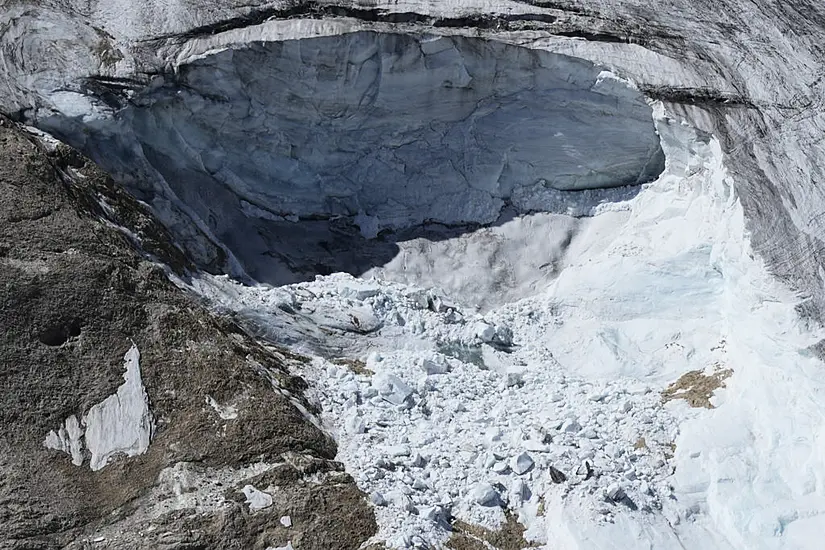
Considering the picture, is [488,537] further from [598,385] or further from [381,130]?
[381,130]

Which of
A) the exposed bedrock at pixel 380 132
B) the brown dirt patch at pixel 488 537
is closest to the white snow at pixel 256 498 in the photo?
the brown dirt patch at pixel 488 537

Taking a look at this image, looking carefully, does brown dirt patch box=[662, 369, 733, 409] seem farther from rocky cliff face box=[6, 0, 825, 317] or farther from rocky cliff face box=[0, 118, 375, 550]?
rocky cliff face box=[0, 118, 375, 550]

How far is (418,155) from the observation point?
14.4 metres

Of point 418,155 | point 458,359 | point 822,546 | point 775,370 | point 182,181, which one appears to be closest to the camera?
point 822,546

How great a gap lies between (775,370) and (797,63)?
14.9 feet

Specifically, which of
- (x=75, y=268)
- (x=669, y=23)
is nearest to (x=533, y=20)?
(x=669, y=23)

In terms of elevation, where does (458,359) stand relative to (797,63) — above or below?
below

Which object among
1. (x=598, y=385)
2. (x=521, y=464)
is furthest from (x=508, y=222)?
(x=521, y=464)

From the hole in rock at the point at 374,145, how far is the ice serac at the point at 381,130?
19mm

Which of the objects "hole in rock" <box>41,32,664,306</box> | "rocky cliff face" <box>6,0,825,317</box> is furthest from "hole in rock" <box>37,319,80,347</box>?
"hole in rock" <box>41,32,664,306</box>

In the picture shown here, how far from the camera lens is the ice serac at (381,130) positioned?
1335 centimetres

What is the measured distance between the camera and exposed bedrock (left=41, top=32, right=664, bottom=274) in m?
13.3

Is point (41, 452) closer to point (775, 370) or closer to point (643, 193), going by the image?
point (775, 370)

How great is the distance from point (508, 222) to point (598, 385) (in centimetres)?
355
